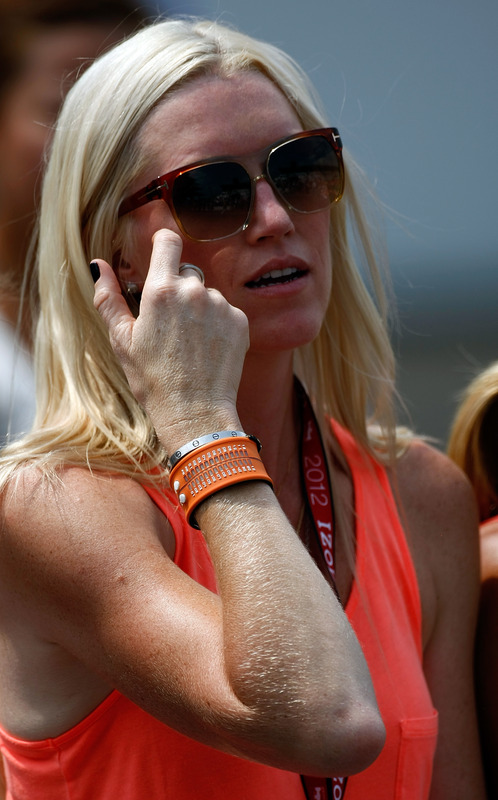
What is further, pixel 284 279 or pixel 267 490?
pixel 284 279

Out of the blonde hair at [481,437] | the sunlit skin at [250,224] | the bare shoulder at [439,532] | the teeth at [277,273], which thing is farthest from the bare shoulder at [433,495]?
the teeth at [277,273]

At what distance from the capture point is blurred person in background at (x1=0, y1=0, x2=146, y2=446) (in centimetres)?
316

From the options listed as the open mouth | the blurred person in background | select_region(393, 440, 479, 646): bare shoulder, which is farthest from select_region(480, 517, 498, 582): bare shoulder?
the blurred person in background

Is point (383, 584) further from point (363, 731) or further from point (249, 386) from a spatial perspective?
point (363, 731)

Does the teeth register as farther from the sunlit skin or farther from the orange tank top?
the orange tank top

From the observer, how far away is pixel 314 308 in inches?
91.0

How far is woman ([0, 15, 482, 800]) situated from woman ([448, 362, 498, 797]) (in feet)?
0.35

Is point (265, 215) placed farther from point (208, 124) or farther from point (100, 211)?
point (100, 211)

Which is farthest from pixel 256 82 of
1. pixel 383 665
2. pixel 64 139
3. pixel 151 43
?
pixel 383 665

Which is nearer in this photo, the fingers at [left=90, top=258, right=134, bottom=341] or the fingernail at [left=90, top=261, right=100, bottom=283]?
the fingers at [left=90, top=258, right=134, bottom=341]

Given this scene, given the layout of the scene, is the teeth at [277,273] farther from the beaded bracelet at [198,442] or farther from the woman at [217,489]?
the beaded bracelet at [198,442]

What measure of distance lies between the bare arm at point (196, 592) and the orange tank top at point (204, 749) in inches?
7.4

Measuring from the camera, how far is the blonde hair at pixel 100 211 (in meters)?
2.18

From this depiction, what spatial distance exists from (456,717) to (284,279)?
1.28m
